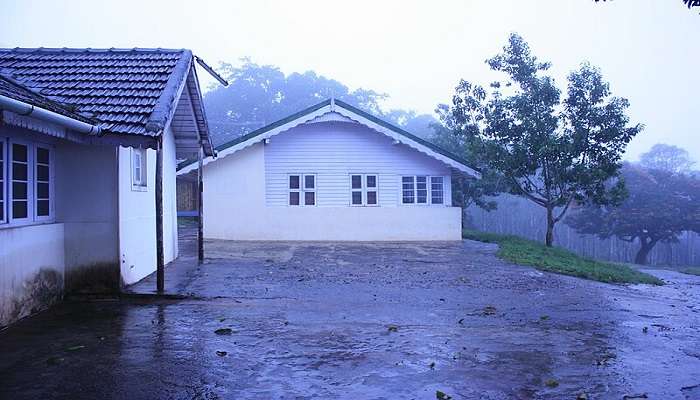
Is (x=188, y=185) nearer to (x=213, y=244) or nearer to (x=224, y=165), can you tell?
(x=224, y=165)

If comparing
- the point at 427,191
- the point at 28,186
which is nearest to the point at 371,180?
the point at 427,191

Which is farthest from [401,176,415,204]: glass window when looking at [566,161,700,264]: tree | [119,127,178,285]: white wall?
[566,161,700,264]: tree

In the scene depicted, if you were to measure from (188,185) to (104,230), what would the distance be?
50.9 ft

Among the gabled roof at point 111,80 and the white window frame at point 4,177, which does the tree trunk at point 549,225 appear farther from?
the white window frame at point 4,177

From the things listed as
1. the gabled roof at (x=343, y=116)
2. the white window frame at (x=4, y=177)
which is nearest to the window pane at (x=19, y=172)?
the white window frame at (x=4, y=177)

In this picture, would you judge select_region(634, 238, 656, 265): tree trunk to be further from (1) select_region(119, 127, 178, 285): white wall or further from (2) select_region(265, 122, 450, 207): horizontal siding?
(1) select_region(119, 127, 178, 285): white wall

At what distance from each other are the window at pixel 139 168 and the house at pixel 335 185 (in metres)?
8.71

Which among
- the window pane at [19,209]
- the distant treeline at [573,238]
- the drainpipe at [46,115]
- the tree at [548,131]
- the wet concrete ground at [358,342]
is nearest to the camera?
the wet concrete ground at [358,342]

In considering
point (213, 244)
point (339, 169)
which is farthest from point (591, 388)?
point (339, 169)

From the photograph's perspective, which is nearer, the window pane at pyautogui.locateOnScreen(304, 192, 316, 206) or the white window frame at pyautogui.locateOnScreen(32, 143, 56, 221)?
the white window frame at pyautogui.locateOnScreen(32, 143, 56, 221)

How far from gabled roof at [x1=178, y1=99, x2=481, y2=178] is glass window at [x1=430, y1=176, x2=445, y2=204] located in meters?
1.00

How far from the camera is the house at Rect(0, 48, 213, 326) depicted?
6945mm

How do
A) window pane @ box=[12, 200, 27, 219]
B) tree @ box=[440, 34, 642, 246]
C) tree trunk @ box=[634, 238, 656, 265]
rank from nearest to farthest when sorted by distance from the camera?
window pane @ box=[12, 200, 27, 219]
tree @ box=[440, 34, 642, 246]
tree trunk @ box=[634, 238, 656, 265]

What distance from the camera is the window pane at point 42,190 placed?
7879 mm
